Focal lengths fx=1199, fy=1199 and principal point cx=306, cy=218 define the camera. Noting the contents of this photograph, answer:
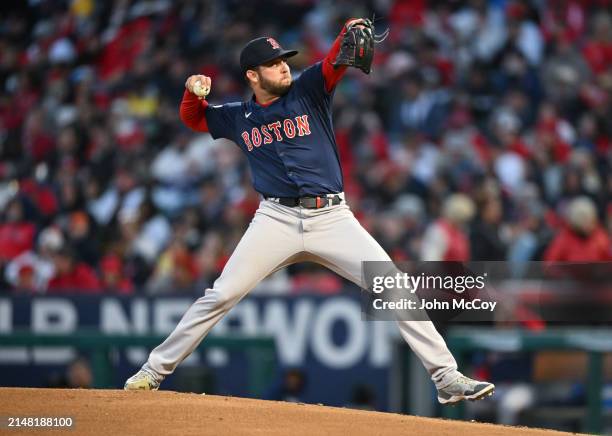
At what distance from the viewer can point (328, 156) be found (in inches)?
240

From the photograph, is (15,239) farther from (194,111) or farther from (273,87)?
(273,87)

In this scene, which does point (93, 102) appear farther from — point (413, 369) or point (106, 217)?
point (413, 369)

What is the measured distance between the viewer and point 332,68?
233 inches

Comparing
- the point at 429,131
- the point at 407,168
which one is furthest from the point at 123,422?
the point at 429,131

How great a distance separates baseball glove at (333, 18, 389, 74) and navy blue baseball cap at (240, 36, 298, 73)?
394 millimetres

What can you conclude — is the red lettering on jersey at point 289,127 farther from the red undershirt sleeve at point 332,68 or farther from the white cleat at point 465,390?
the white cleat at point 465,390

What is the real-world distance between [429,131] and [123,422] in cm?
774

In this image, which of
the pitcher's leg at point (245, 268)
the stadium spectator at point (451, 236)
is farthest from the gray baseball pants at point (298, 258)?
the stadium spectator at point (451, 236)

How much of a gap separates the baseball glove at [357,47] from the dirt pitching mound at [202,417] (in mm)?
1728

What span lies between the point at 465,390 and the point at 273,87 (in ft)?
5.94

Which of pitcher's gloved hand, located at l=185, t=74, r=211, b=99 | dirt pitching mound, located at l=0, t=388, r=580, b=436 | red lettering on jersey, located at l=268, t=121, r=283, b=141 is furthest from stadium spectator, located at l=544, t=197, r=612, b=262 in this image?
pitcher's gloved hand, located at l=185, t=74, r=211, b=99

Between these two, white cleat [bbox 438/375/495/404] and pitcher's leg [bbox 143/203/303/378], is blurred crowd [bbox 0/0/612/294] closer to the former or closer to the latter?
white cleat [bbox 438/375/495/404]

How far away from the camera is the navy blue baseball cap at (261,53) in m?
6.14

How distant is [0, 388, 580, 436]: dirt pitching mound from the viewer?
5484 millimetres
